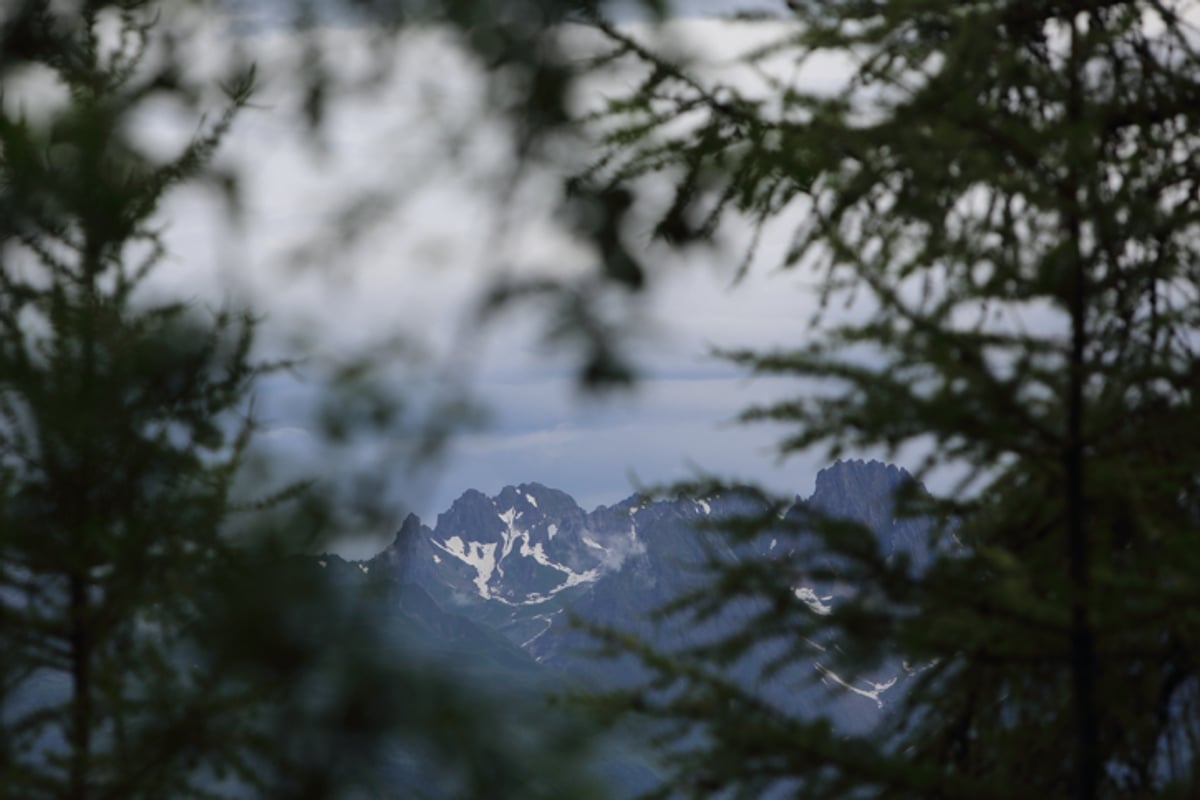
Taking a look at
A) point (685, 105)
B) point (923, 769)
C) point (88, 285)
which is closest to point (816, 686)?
point (923, 769)

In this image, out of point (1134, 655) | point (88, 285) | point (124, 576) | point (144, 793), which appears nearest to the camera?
point (1134, 655)

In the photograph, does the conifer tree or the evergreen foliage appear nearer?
the evergreen foliage

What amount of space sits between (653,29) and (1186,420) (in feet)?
5.41

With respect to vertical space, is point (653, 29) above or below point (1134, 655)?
above

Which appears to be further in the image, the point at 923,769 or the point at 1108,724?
the point at 1108,724

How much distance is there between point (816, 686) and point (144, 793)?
2143 mm

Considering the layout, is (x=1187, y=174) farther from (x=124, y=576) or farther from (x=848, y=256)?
(x=124, y=576)

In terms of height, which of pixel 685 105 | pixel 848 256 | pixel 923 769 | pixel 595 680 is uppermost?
pixel 685 105

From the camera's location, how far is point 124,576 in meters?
4.38

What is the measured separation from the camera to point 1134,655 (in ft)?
9.62

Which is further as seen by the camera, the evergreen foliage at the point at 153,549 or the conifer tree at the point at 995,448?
the conifer tree at the point at 995,448

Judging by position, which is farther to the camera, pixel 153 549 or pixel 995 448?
pixel 153 549

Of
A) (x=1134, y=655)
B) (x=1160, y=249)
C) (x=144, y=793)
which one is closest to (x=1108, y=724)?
(x=1134, y=655)

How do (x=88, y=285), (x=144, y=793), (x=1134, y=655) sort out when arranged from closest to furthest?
(x=1134, y=655)
(x=144, y=793)
(x=88, y=285)
